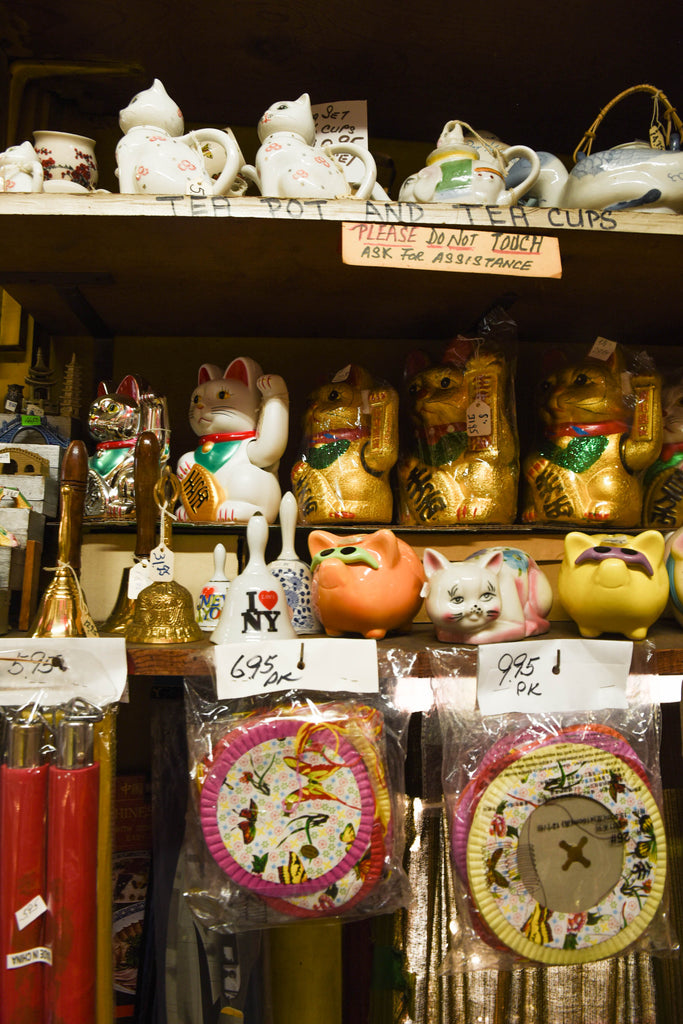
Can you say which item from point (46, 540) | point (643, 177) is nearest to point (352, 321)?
point (643, 177)

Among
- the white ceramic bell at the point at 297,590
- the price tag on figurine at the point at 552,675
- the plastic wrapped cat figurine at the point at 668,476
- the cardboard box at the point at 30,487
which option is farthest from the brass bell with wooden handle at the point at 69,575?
the plastic wrapped cat figurine at the point at 668,476

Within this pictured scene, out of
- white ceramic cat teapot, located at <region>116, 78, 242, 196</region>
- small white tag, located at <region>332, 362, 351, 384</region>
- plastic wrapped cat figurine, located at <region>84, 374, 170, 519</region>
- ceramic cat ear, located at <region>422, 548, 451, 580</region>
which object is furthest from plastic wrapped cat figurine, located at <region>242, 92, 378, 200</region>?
ceramic cat ear, located at <region>422, 548, 451, 580</region>

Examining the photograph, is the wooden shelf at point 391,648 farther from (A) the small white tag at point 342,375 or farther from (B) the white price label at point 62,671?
(A) the small white tag at point 342,375

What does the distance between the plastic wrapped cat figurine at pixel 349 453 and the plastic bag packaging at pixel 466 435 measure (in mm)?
54

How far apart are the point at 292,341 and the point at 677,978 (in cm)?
117

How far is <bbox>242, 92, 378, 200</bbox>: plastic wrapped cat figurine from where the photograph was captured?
3.02ft

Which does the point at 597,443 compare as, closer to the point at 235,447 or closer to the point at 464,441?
the point at 464,441

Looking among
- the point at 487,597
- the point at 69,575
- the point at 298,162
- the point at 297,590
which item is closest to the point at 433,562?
the point at 487,597

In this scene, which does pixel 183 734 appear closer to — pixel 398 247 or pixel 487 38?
pixel 398 247

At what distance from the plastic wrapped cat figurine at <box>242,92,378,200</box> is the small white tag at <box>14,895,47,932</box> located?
33.1 inches

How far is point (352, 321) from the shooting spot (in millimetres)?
1199

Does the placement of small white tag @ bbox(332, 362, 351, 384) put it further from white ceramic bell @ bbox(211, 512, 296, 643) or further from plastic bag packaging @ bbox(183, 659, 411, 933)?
plastic bag packaging @ bbox(183, 659, 411, 933)

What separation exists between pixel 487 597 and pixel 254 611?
10.6 inches

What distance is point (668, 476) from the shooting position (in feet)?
3.63
